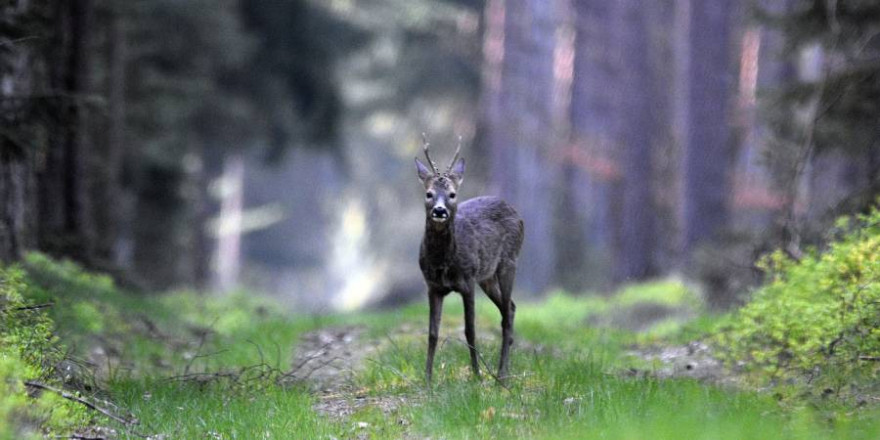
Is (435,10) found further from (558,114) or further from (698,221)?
(698,221)

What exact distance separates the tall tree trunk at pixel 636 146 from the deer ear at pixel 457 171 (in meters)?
13.8

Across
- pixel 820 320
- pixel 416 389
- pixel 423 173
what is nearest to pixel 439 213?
pixel 423 173

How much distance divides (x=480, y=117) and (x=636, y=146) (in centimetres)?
789

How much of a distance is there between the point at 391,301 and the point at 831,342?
22.5 m

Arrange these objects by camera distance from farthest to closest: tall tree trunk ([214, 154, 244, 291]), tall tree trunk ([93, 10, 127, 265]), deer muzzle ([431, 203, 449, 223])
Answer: tall tree trunk ([214, 154, 244, 291])
tall tree trunk ([93, 10, 127, 265])
deer muzzle ([431, 203, 449, 223])

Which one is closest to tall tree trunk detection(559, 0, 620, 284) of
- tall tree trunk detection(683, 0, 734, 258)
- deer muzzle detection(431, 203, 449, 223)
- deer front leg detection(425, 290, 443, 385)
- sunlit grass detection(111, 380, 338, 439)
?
tall tree trunk detection(683, 0, 734, 258)

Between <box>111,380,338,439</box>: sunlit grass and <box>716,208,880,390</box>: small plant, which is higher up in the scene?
<box>716,208,880,390</box>: small plant

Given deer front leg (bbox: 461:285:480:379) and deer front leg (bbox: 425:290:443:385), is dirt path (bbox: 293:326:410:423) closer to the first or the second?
deer front leg (bbox: 425:290:443:385)

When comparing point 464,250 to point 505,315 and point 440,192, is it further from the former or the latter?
point 505,315

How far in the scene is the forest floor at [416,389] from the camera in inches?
260

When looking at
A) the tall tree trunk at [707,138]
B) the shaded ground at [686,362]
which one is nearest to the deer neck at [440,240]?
the shaded ground at [686,362]

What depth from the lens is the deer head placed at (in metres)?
7.40

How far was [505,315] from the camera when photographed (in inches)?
336

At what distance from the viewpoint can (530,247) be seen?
99.7 feet
